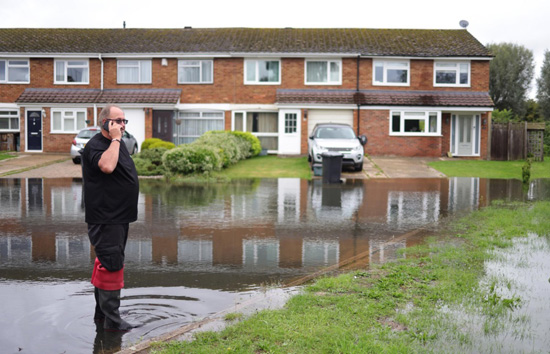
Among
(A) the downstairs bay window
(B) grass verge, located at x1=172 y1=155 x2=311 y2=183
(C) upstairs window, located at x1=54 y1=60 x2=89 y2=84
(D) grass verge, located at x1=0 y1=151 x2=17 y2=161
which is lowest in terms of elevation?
(B) grass verge, located at x1=172 y1=155 x2=311 y2=183

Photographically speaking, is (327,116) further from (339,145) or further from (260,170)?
(339,145)

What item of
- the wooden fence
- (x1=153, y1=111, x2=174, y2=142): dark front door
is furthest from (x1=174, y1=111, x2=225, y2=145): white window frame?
the wooden fence

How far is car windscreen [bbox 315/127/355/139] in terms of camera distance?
967 inches

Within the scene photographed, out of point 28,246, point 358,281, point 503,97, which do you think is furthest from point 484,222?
point 503,97

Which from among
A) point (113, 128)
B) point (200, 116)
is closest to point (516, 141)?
point (200, 116)

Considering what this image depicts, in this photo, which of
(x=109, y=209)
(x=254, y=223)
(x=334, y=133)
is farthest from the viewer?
(x=334, y=133)

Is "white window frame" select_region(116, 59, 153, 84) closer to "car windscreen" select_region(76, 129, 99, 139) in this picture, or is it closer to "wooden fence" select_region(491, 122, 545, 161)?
"car windscreen" select_region(76, 129, 99, 139)

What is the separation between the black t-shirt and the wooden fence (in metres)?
27.8

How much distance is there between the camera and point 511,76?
51562 mm

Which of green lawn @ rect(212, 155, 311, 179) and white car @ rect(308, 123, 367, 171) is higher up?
white car @ rect(308, 123, 367, 171)

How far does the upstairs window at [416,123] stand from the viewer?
3114cm

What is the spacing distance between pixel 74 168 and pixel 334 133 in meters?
10.4

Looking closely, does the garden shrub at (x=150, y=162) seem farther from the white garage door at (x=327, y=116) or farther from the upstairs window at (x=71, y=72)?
the upstairs window at (x=71, y=72)

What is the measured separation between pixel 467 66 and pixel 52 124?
21.6 metres
